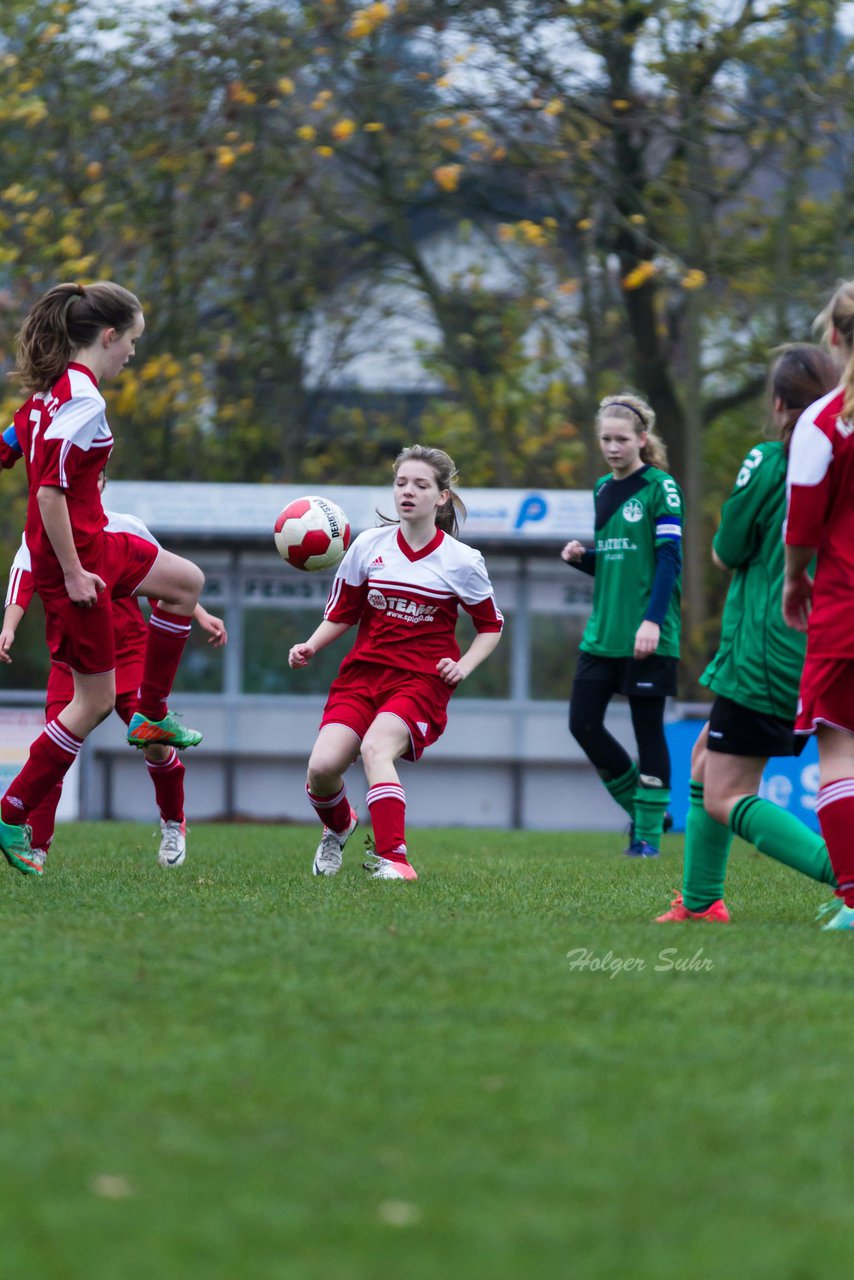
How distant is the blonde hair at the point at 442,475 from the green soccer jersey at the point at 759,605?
1.94m

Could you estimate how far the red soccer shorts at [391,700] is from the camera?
6.61m

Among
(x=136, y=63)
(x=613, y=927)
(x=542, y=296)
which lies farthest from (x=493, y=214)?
(x=613, y=927)

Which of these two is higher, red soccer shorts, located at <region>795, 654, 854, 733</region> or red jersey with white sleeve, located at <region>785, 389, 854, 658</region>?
red jersey with white sleeve, located at <region>785, 389, 854, 658</region>

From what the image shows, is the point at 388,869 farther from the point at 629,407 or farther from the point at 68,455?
the point at 629,407

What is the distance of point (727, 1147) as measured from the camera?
2.72 meters

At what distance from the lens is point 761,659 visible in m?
5.03

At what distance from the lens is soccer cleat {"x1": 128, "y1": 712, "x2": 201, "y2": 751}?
6.73m

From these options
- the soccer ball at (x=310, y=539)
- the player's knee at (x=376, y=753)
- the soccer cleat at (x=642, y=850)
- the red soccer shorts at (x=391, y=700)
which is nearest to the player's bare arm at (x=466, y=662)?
the red soccer shorts at (x=391, y=700)

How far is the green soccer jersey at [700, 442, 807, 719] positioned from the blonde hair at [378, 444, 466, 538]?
6.36ft

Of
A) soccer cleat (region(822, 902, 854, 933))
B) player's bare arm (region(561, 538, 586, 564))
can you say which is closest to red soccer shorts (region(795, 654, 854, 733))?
soccer cleat (region(822, 902, 854, 933))

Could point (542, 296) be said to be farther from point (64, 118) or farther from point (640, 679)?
point (640, 679)

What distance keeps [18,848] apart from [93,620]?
0.93 metres

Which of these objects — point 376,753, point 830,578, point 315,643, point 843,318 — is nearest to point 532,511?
point 315,643

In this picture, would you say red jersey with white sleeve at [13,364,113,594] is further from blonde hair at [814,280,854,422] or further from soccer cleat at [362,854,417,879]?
blonde hair at [814,280,854,422]
